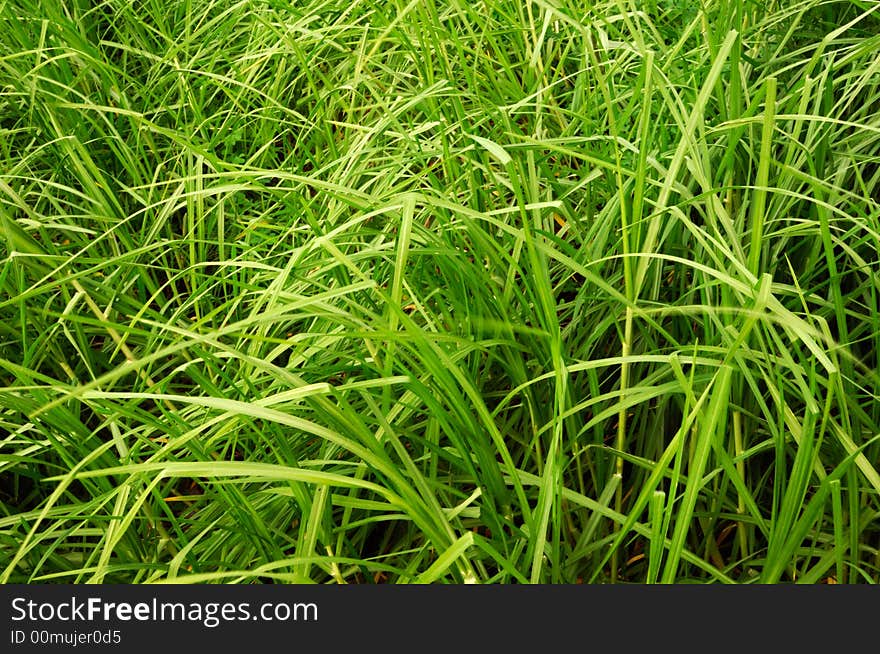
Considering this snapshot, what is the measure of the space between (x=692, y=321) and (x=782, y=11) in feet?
2.43

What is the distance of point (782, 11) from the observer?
173cm

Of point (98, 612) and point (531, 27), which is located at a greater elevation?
point (531, 27)

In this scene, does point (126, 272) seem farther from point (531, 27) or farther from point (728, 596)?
point (728, 596)

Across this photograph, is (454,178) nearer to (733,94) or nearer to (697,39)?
(733,94)

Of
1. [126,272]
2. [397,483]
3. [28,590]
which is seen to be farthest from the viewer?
[126,272]

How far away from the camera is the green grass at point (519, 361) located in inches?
42.0

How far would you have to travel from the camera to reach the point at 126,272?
1.73 metres

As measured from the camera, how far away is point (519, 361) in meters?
1.24

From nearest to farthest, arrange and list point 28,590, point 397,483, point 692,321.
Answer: point 397,483
point 28,590
point 692,321

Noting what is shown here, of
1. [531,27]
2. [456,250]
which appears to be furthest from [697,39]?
[456,250]

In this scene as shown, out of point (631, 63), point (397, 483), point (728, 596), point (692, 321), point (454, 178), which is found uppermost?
point (631, 63)

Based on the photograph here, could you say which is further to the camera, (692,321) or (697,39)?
(697,39)

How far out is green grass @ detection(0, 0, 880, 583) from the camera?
3.50 feet

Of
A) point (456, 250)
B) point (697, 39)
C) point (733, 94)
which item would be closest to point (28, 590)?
point (456, 250)
